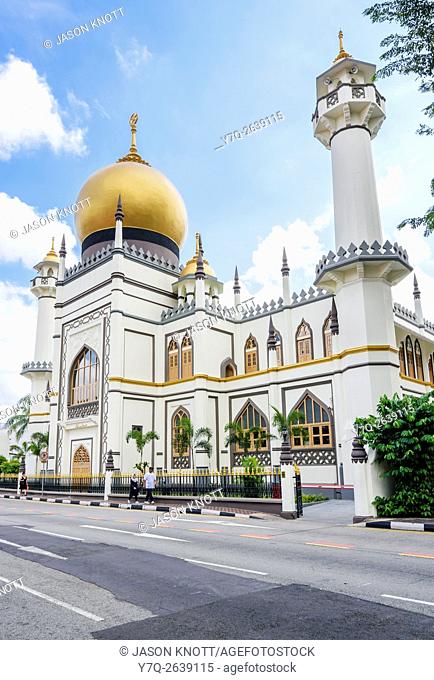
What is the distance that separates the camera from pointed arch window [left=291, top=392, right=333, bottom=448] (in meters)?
21.3

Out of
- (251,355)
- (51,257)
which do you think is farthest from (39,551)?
(51,257)

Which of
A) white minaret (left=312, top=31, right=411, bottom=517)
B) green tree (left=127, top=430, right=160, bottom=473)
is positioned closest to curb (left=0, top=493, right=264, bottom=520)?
green tree (left=127, top=430, right=160, bottom=473)

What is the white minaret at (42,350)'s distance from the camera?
35062mm

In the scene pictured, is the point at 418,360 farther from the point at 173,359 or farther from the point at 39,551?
the point at 39,551

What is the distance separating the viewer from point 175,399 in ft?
88.4

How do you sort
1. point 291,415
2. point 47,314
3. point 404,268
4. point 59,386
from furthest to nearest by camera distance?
point 47,314 < point 59,386 < point 291,415 < point 404,268

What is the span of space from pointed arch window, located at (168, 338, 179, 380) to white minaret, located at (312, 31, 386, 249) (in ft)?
42.0

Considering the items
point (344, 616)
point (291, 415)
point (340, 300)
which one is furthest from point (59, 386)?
point (344, 616)

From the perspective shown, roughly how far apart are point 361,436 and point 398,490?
4.76 ft

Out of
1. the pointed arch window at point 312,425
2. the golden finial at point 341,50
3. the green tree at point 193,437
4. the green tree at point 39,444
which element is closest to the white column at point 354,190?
the golden finial at point 341,50

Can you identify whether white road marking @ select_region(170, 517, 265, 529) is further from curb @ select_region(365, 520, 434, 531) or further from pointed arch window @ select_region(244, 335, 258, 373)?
pointed arch window @ select_region(244, 335, 258, 373)

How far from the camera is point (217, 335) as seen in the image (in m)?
27.2

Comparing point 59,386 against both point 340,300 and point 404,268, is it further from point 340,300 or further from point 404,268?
point 404,268

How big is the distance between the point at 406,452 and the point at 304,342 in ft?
43.3
